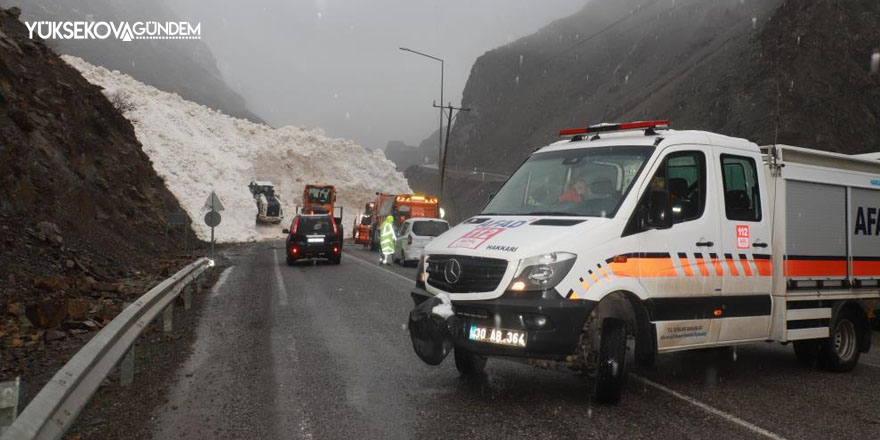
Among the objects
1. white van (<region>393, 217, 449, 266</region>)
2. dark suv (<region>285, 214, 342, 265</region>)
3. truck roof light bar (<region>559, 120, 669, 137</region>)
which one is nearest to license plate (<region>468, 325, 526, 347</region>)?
truck roof light bar (<region>559, 120, 669, 137</region>)

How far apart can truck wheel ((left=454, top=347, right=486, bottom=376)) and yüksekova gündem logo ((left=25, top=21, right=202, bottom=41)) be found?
12310cm

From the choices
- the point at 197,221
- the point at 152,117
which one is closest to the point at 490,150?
the point at 152,117

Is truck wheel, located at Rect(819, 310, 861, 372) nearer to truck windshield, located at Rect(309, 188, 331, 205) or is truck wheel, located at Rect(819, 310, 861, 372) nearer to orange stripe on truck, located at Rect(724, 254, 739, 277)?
orange stripe on truck, located at Rect(724, 254, 739, 277)

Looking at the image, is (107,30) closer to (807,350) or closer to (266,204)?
(266,204)

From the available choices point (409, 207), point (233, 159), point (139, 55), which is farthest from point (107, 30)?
point (409, 207)

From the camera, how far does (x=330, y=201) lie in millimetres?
43031

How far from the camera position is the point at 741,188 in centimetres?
630

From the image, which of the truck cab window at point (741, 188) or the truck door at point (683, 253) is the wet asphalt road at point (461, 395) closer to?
the truck door at point (683, 253)

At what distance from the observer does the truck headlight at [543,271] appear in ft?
16.4

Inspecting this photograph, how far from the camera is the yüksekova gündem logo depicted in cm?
12788

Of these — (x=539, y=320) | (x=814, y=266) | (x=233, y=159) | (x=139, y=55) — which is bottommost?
(x=539, y=320)

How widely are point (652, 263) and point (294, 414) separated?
320 centimetres

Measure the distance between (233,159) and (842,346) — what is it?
5597cm

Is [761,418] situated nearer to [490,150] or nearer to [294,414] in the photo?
[294,414]
